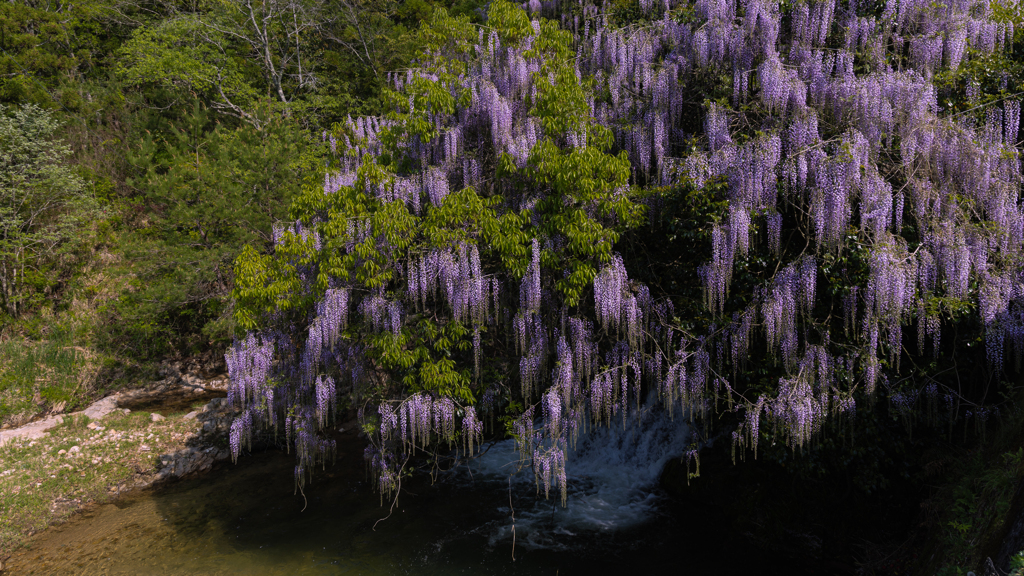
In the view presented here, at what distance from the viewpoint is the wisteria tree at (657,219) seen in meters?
6.59

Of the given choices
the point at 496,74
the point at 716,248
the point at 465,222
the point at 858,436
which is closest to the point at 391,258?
the point at 465,222

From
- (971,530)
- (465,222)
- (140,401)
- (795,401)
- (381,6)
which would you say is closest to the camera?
(971,530)

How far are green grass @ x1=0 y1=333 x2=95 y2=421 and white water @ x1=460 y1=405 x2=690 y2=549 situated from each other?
1017 centimetres

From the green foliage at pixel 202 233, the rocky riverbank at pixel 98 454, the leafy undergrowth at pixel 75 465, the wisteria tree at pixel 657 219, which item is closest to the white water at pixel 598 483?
the wisteria tree at pixel 657 219

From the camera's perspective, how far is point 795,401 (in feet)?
21.6

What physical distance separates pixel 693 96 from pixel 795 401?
4.90 meters

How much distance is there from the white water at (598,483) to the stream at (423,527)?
0.02 m

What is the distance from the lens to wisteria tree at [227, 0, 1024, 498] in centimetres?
659

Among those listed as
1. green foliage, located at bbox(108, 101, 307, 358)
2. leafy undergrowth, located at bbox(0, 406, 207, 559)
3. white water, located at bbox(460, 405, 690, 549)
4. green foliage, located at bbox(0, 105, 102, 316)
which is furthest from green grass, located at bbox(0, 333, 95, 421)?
white water, located at bbox(460, 405, 690, 549)

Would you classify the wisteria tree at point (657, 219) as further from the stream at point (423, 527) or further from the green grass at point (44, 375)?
the green grass at point (44, 375)

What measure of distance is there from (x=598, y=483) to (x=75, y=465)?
10.4m

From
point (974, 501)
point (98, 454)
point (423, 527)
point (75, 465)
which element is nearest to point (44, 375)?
point (98, 454)

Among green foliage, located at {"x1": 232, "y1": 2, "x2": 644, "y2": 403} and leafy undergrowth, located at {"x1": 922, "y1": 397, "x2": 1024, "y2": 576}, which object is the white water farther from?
leafy undergrowth, located at {"x1": 922, "y1": 397, "x2": 1024, "y2": 576}

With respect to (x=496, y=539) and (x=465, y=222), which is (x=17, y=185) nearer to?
(x=465, y=222)
